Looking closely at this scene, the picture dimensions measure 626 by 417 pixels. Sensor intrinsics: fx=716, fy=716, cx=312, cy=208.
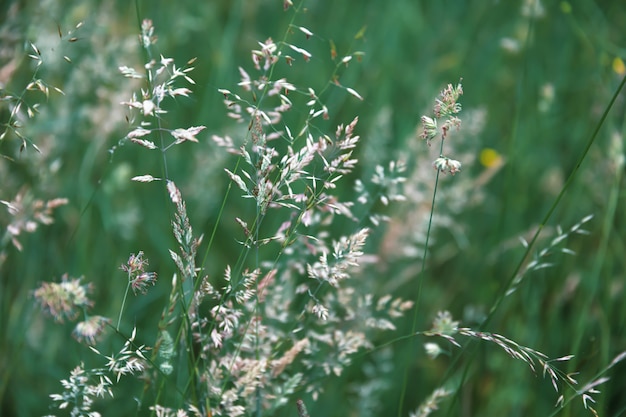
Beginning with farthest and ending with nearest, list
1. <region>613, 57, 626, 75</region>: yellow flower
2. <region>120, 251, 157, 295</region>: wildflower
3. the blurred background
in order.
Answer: <region>613, 57, 626, 75</region>: yellow flower < the blurred background < <region>120, 251, 157, 295</region>: wildflower

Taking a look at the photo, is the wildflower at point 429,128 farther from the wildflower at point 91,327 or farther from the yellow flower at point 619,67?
the yellow flower at point 619,67

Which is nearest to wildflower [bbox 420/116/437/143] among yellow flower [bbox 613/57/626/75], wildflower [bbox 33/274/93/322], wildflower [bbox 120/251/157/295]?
wildflower [bbox 120/251/157/295]

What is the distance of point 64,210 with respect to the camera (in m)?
2.29

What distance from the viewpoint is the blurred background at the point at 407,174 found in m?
1.89

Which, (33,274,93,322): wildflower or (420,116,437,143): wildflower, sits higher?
(420,116,437,143): wildflower

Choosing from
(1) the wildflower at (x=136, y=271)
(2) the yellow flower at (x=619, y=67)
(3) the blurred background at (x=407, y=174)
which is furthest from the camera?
(2) the yellow flower at (x=619, y=67)

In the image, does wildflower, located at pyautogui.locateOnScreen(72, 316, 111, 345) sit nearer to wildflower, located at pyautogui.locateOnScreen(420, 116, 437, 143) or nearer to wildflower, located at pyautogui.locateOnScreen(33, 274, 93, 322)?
wildflower, located at pyautogui.locateOnScreen(33, 274, 93, 322)

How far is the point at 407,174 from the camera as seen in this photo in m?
2.63

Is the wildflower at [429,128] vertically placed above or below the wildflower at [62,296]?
above

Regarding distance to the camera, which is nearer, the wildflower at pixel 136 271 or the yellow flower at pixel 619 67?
the wildflower at pixel 136 271

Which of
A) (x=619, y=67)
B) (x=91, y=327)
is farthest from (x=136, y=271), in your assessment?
(x=619, y=67)

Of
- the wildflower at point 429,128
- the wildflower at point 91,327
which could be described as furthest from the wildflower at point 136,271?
the wildflower at point 429,128

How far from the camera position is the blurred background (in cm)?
189

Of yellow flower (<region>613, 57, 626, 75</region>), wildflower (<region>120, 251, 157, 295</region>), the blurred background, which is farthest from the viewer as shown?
yellow flower (<region>613, 57, 626, 75</region>)
